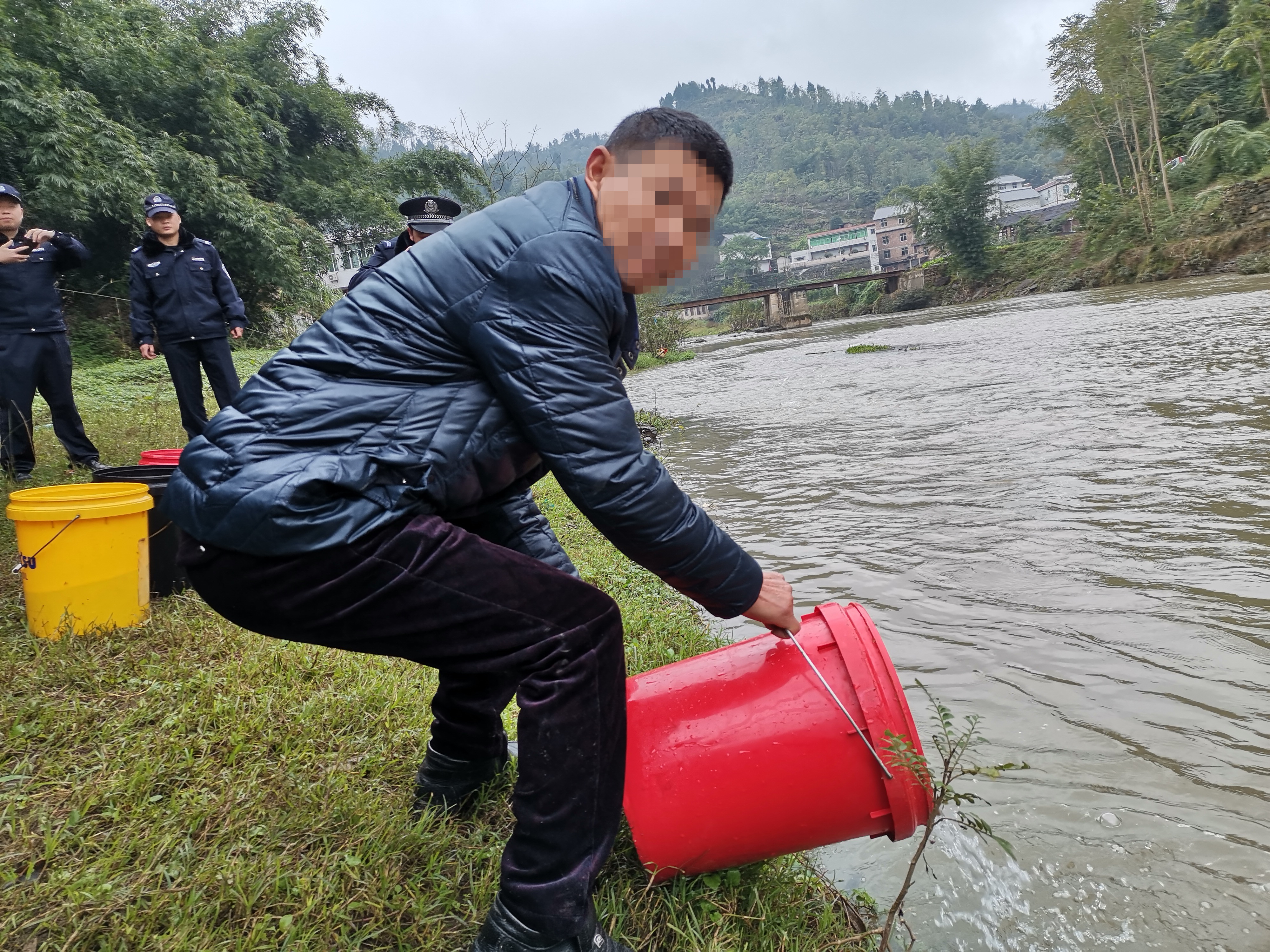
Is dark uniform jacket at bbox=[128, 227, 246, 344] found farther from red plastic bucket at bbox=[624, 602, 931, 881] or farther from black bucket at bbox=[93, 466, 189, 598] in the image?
red plastic bucket at bbox=[624, 602, 931, 881]

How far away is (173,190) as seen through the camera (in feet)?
58.7

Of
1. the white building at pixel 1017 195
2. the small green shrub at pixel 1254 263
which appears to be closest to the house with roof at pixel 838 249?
the white building at pixel 1017 195

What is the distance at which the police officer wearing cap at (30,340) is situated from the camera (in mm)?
4492

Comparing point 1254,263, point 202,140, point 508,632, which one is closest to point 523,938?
point 508,632

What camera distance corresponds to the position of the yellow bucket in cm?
258

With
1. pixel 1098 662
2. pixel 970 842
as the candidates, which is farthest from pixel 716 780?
pixel 1098 662

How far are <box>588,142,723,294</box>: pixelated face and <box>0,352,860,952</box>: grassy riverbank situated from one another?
131cm

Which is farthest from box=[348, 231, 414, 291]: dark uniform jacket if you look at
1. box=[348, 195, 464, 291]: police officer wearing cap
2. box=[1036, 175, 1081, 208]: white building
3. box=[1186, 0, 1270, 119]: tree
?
box=[1036, 175, 1081, 208]: white building

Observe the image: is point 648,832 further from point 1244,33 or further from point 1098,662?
point 1244,33

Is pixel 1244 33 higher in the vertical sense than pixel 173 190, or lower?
higher

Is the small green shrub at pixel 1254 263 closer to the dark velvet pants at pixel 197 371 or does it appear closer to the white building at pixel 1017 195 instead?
the dark velvet pants at pixel 197 371

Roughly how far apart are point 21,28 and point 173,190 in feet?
14.3

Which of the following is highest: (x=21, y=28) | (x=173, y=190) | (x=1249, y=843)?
(x=21, y=28)

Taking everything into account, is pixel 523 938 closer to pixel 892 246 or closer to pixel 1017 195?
pixel 892 246
